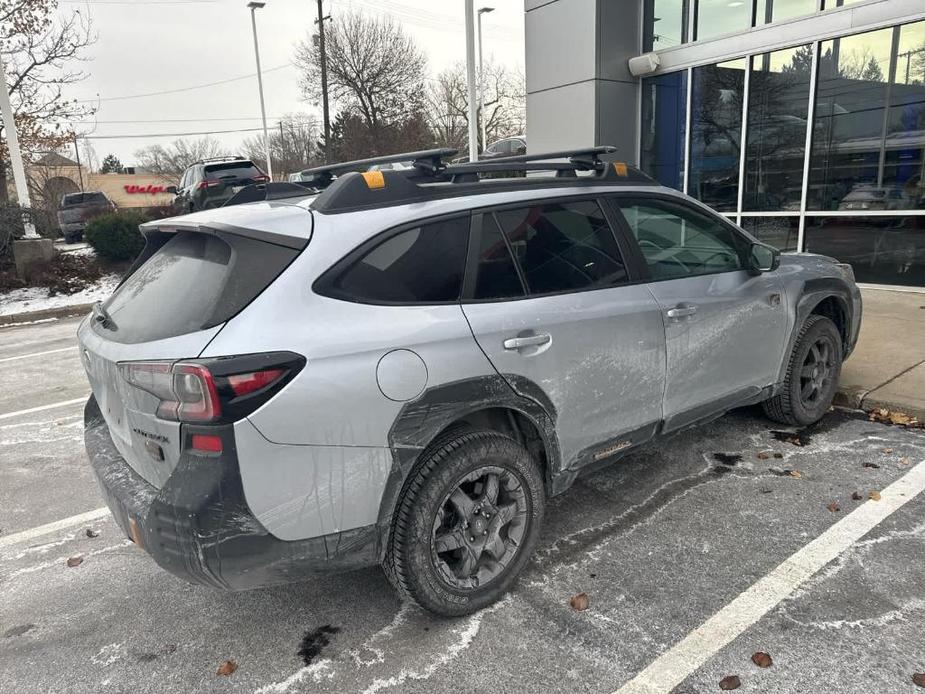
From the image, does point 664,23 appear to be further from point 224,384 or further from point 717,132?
point 224,384

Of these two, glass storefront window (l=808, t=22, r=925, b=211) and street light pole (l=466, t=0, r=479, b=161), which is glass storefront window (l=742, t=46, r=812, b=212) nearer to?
glass storefront window (l=808, t=22, r=925, b=211)

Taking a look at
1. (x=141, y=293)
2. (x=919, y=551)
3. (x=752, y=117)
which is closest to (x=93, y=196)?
(x=752, y=117)

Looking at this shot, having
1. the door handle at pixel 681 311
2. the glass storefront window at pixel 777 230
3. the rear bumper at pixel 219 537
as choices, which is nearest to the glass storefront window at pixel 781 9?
the glass storefront window at pixel 777 230

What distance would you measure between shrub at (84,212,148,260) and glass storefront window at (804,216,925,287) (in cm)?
1240

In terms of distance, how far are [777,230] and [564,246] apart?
25.9 feet

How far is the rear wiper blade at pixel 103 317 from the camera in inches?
112

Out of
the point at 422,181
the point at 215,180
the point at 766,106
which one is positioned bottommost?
the point at 422,181

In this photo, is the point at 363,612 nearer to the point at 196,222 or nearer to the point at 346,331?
the point at 346,331

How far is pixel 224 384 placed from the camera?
7.15 feet

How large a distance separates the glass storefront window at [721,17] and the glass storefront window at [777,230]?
8.92 feet

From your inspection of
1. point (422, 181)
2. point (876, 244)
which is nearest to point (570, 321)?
point (422, 181)

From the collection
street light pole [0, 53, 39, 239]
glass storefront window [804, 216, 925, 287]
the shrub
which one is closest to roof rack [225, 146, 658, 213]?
glass storefront window [804, 216, 925, 287]

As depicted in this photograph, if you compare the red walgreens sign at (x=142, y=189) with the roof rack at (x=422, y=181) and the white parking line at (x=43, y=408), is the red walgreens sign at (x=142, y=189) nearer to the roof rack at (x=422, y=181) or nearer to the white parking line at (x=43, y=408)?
the white parking line at (x=43, y=408)

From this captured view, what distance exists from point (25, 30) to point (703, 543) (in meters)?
18.5
